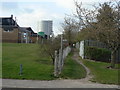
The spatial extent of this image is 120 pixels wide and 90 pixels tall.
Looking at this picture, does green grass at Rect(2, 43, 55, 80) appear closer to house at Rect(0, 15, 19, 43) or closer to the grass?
the grass

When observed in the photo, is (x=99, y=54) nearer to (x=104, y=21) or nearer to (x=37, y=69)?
(x=104, y=21)

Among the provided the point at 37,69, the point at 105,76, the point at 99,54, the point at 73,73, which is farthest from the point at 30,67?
the point at 99,54

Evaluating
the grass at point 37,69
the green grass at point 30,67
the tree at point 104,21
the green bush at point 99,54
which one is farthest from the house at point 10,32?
the tree at point 104,21

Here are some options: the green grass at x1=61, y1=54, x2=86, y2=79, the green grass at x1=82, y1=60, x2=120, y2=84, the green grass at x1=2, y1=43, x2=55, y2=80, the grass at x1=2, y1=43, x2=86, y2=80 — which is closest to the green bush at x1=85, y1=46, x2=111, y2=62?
the grass at x1=2, y1=43, x2=86, y2=80

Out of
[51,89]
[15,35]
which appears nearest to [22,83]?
[51,89]

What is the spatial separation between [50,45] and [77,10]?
329 centimetres

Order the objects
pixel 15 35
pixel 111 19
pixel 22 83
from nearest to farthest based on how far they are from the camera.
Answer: pixel 22 83
pixel 111 19
pixel 15 35

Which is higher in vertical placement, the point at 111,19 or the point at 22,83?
the point at 111,19

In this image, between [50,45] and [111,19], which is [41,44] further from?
[111,19]

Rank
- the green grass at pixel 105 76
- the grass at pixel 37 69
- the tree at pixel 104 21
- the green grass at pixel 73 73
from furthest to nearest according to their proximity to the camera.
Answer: the tree at pixel 104 21 < the green grass at pixel 73 73 < the grass at pixel 37 69 < the green grass at pixel 105 76

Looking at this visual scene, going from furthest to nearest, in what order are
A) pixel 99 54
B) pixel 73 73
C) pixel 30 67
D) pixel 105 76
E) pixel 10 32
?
pixel 10 32
pixel 99 54
pixel 30 67
pixel 73 73
pixel 105 76

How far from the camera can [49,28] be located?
47.6ft

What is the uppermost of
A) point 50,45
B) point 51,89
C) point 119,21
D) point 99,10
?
point 99,10

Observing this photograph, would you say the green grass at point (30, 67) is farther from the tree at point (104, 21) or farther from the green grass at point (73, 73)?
the tree at point (104, 21)
